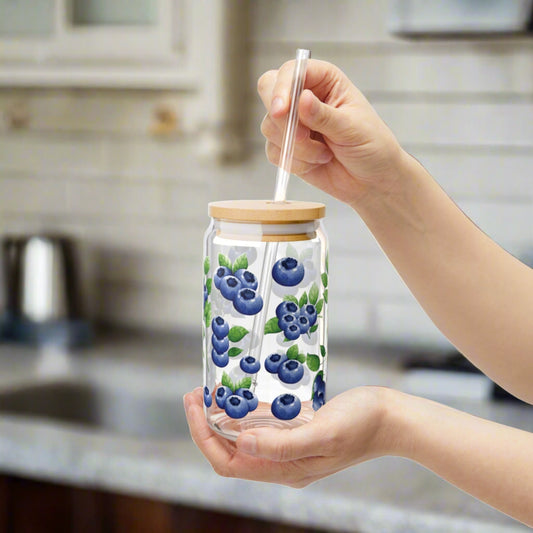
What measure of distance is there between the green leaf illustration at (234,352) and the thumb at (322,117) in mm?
197

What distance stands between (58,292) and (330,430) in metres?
1.54

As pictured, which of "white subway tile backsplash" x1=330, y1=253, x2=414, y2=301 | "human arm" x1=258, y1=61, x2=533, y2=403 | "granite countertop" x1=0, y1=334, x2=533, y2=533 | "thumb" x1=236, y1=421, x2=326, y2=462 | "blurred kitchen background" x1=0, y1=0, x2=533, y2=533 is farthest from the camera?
"white subway tile backsplash" x1=330, y1=253, x2=414, y2=301

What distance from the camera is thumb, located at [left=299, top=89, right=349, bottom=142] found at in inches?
27.9

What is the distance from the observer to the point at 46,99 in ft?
7.55

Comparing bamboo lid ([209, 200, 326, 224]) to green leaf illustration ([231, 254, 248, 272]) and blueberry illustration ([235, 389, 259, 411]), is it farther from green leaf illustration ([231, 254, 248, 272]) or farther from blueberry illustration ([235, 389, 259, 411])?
blueberry illustration ([235, 389, 259, 411])

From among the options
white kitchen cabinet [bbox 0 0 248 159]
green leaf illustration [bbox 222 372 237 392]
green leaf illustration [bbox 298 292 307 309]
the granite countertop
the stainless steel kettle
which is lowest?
the granite countertop

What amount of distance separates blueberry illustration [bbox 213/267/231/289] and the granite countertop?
64 cm

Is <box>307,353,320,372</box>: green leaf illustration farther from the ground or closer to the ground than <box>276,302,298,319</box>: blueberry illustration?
closer to the ground

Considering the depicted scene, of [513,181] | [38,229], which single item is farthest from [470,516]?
[38,229]

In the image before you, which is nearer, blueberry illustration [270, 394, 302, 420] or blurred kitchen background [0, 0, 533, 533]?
blueberry illustration [270, 394, 302, 420]

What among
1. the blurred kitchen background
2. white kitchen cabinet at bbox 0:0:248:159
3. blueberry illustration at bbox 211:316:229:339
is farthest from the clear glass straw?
white kitchen cabinet at bbox 0:0:248:159

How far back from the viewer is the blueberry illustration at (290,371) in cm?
76

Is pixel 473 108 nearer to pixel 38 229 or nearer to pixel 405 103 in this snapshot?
pixel 405 103

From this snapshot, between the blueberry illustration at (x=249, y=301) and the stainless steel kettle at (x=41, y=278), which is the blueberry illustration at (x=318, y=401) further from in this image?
the stainless steel kettle at (x=41, y=278)
